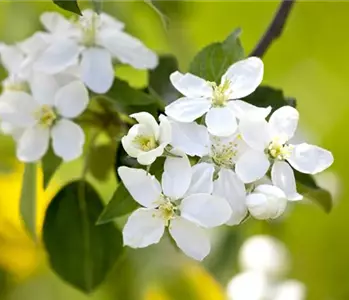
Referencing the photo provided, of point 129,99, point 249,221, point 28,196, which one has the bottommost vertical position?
point 249,221

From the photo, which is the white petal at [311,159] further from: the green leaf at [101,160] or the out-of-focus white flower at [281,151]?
the green leaf at [101,160]

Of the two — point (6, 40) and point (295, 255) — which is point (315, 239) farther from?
point (6, 40)

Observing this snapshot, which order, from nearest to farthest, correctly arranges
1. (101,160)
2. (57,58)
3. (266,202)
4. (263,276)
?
(266,202) → (57,58) → (101,160) → (263,276)

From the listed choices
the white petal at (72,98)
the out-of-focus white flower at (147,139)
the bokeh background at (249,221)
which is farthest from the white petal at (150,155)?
the bokeh background at (249,221)

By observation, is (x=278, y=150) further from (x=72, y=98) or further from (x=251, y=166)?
(x=72, y=98)

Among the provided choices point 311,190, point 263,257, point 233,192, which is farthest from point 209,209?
point 263,257

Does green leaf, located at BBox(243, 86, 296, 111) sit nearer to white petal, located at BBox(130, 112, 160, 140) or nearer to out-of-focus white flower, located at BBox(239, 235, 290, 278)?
white petal, located at BBox(130, 112, 160, 140)

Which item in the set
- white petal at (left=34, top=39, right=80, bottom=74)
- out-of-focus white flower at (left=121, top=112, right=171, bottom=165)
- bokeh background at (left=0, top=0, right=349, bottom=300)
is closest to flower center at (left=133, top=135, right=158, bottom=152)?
out-of-focus white flower at (left=121, top=112, right=171, bottom=165)
